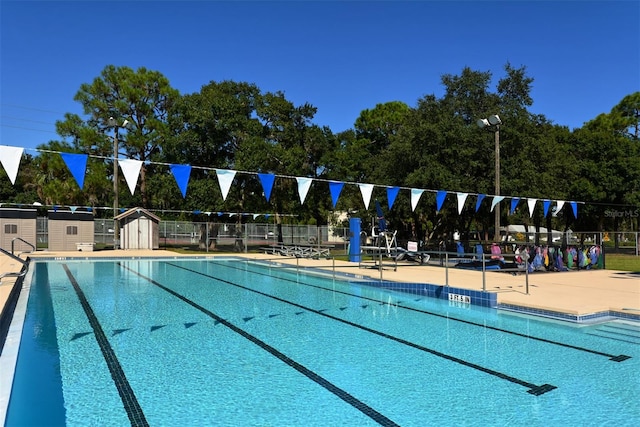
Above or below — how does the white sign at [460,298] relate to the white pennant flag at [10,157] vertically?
below

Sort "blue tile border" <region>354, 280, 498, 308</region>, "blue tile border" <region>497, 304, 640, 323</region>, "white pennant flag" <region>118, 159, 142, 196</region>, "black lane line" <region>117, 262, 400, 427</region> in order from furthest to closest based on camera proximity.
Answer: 1. "white pennant flag" <region>118, 159, 142, 196</region>
2. "blue tile border" <region>354, 280, 498, 308</region>
3. "blue tile border" <region>497, 304, 640, 323</region>
4. "black lane line" <region>117, 262, 400, 427</region>

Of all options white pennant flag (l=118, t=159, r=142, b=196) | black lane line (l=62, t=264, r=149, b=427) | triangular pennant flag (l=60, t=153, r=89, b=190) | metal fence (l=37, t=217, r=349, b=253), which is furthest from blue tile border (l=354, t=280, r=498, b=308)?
metal fence (l=37, t=217, r=349, b=253)

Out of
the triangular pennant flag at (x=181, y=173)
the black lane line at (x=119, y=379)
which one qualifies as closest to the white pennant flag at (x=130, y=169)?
the triangular pennant flag at (x=181, y=173)

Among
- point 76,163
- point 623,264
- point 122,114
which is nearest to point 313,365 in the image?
point 76,163

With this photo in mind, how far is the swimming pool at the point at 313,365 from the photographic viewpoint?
13.4ft

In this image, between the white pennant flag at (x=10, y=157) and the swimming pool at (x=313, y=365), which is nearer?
the swimming pool at (x=313, y=365)

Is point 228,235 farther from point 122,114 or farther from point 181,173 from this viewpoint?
point 181,173

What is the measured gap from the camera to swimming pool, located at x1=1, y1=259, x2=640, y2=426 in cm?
409

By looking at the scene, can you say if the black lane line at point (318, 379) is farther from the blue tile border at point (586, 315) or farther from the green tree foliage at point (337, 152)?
the green tree foliage at point (337, 152)

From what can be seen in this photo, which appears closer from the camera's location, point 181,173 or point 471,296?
point 471,296

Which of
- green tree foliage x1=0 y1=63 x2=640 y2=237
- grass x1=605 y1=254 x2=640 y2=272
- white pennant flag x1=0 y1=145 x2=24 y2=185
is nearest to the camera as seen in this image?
white pennant flag x1=0 y1=145 x2=24 y2=185

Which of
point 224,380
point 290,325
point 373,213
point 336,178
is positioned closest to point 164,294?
point 290,325

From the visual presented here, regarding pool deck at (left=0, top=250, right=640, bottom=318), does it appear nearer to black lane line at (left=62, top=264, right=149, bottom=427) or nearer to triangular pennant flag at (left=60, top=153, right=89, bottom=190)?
black lane line at (left=62, top=264, right=149, bottom=427)

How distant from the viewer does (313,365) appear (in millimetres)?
5555
